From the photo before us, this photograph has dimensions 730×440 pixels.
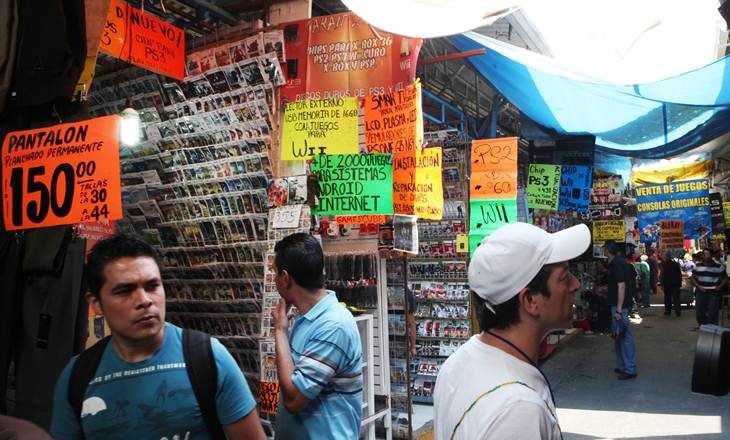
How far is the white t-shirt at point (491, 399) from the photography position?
144 cm

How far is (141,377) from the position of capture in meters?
1.85

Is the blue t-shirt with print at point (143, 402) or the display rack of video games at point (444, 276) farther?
the display rack of video games at point (444, 276)

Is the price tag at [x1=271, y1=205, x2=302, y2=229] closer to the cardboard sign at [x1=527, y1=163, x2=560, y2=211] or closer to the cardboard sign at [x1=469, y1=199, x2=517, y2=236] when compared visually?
the cardboard sign at [x1=469, y1=199, x2=517, y2=236]

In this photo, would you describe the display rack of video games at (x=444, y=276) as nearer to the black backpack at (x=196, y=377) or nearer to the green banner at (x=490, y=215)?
the green banner at (x=490, y=215)

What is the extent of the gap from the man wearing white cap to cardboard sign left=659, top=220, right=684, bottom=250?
15.2 metres

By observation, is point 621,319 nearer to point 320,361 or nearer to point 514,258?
point 320,361

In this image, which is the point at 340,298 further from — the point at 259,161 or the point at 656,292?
the point at 656,292

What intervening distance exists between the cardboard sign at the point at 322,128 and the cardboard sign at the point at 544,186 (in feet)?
16.6

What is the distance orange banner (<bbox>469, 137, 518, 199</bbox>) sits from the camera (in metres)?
6.07

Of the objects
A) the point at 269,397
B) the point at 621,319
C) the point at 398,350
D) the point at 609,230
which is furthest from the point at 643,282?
the point at 269,397

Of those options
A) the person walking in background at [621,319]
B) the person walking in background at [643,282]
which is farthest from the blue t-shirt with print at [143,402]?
the person walking in background at [643,282]

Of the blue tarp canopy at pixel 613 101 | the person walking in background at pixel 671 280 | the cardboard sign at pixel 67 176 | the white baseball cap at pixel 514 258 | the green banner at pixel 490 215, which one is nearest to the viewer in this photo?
the white baseball cap at pixel 514 258

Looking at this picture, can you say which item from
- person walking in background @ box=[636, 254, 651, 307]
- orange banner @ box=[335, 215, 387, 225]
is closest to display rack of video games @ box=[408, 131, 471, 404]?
orange banner @ box=[335, 215, 387, 225]

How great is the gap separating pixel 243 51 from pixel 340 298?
2180 mm
